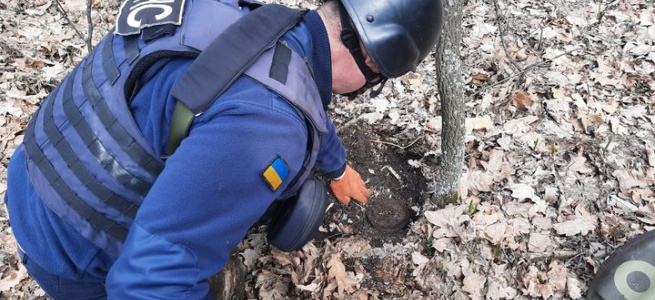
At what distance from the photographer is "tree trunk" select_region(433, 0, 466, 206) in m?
2.63

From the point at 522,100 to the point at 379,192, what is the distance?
1622 mm

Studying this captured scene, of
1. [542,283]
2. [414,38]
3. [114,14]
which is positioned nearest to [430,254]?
[542,283]

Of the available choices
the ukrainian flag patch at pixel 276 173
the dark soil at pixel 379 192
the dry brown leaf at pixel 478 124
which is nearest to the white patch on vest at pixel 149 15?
the ukrainian flag patch at pixel 276 173

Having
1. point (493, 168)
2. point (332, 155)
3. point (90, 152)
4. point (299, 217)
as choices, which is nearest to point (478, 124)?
point (493, 168)

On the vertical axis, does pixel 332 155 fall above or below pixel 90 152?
below

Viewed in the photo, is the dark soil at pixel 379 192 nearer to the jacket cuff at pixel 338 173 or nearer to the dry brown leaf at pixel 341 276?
the dry brown leaf at pixel 341 276

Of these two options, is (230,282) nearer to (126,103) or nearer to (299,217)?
(299,217)

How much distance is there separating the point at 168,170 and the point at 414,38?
1.33 metres

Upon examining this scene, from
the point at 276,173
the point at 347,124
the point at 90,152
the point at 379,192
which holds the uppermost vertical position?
the point at 90,152

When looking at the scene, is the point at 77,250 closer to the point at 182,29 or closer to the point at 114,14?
the point at 182,29

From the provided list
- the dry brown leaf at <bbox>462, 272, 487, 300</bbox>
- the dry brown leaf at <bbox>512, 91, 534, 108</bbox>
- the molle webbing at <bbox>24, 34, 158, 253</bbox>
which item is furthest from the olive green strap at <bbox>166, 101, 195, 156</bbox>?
the dry brown leaf at <bbox>512, 91, 534, 108</bbox>

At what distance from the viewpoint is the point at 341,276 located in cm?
319

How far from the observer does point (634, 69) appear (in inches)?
170

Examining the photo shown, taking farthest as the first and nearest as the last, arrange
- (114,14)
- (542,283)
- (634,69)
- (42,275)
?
(114,14)
(634,69)
(542,283)
(42,275)
